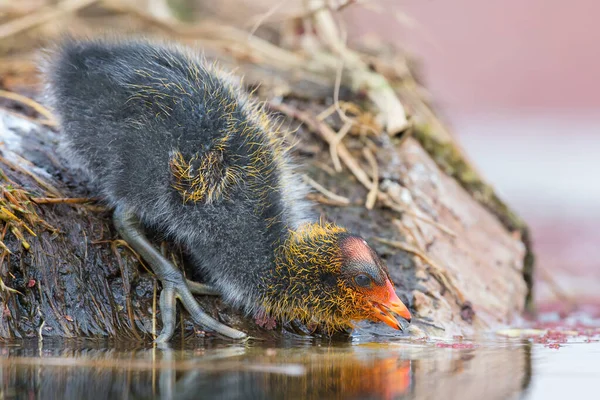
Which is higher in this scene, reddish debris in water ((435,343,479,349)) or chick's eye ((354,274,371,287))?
chick's eye ((354,274,371,287))

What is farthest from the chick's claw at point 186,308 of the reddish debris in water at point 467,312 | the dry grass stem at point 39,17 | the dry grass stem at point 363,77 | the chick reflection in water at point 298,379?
the dry grass stem at point 39,17

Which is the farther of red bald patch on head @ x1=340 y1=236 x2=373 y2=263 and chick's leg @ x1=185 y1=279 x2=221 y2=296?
chick's leg @ x1=185 y1=279 x2=221 y2=296

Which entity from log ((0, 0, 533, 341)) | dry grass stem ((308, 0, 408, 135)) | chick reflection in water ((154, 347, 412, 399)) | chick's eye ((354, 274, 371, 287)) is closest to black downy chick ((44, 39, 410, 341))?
chick's eye ((354, 274, 371, 287))

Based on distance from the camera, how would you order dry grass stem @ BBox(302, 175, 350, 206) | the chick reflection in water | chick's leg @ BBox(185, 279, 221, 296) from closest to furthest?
the chick reflection in water, chick's leg @ BBox(185, 279, 221, 296), dry grass stem @ BBox(302, 175, 350, 206)

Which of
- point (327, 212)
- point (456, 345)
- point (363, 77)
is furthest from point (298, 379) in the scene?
point (363, 77)

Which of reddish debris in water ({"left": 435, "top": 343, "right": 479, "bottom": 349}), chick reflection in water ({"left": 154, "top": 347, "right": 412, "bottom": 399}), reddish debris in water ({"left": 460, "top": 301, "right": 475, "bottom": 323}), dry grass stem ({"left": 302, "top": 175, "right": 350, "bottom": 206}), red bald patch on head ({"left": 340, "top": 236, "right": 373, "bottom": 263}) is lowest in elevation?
chick reflection in water ({"left": 154, "top": 347, "right": 412, "bottom": 399})

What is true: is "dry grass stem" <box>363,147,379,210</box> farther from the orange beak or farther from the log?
the orange beak

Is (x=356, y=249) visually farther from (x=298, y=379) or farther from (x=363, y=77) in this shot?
(x=363, y=77)

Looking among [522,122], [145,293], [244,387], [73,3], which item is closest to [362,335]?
[145,293]

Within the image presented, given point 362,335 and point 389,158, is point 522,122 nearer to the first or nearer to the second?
point 389,158

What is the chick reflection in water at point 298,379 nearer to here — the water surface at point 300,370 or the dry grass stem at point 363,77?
the water surface at point 300,370
